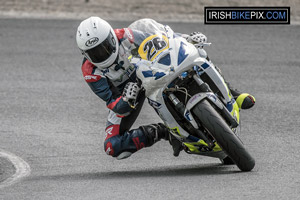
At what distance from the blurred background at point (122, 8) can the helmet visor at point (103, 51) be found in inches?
359

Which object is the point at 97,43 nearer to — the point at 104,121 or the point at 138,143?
the point at 138,143

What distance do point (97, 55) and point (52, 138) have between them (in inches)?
85.3

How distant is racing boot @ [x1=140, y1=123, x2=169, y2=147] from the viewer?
26.7ft

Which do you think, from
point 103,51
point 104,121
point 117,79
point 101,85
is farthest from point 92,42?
point 104,121

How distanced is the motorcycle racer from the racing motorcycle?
0.95ft

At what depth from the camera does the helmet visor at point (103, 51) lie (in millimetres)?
7680

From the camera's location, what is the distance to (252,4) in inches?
685

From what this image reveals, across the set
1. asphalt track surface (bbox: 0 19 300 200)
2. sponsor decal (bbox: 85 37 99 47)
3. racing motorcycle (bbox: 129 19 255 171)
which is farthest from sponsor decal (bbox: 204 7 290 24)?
racing motorcycle (bbox: 129 19 255 171)

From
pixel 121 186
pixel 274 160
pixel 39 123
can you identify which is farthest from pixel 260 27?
pixel 121 186

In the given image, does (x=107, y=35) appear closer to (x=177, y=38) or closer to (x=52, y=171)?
(x=177, y=38)

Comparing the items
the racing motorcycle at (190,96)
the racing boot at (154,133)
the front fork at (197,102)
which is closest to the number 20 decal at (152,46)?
the racing motorcycle at (190,96)

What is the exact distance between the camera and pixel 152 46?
722 centimetres

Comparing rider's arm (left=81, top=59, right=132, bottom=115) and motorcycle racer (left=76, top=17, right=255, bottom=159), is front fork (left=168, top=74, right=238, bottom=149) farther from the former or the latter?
rider's arm (left=81, top=59, right=132, bottom=115)

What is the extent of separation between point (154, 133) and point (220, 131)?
4.79 ft
